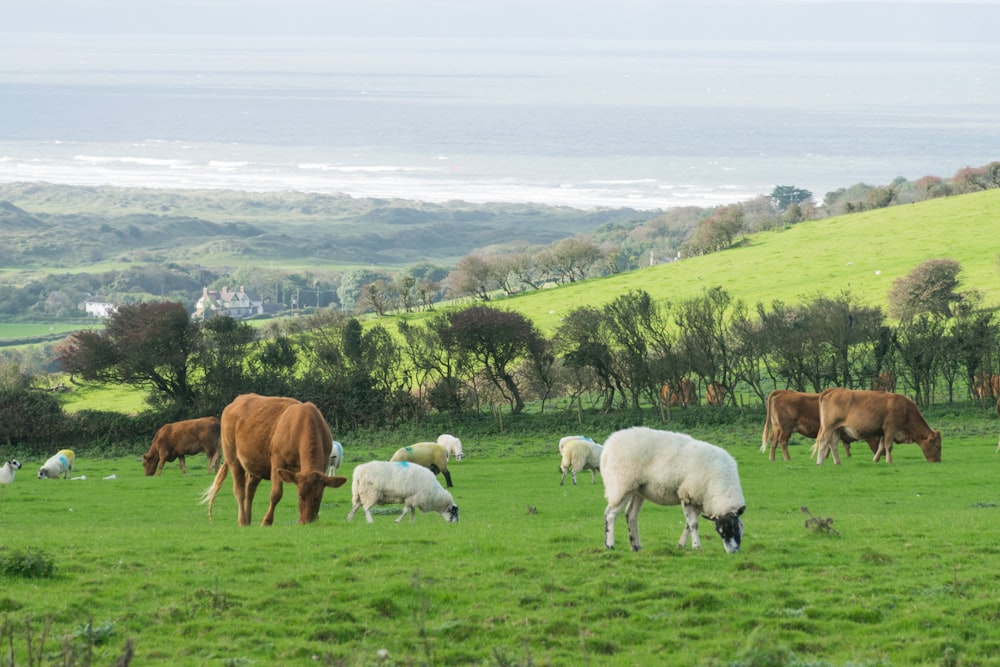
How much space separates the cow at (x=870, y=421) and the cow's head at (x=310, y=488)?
59.7 ft

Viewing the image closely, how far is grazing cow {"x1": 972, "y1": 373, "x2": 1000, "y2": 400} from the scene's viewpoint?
48750mm

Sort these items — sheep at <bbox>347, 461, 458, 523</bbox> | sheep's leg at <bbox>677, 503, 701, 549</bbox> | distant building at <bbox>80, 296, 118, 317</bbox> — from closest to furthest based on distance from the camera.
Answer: sheep's leg at <bbox>677, 503, 701, 549</bbox>, sheep at <bbox>347, 461, 458, 523</bbox>, distant building at <bbox>80, 296, 118, 317</bbox>

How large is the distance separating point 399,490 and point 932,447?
61.7 feet

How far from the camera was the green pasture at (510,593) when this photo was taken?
10.7 metres

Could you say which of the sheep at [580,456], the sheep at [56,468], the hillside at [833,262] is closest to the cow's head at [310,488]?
the sheep at [580,456]

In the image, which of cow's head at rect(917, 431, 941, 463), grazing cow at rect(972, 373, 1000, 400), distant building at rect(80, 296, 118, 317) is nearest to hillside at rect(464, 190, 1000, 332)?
grazing cow at rect(972, 373, 1000, 400)

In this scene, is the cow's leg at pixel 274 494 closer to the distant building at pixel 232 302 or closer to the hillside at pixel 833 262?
the hillside at pixel 833 262

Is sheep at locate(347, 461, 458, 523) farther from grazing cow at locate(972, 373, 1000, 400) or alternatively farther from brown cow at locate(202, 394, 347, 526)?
grazing cow at locate(972, 373, 1000, 400)

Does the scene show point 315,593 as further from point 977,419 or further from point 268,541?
point 977,419

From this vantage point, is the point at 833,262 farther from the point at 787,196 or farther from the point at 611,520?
the point at 787,196

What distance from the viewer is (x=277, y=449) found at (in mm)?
20422

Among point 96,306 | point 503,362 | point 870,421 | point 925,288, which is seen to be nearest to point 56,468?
point 503,362

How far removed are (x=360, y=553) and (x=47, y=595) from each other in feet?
13.2

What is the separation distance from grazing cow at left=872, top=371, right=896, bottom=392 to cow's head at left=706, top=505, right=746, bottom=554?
3792cm
